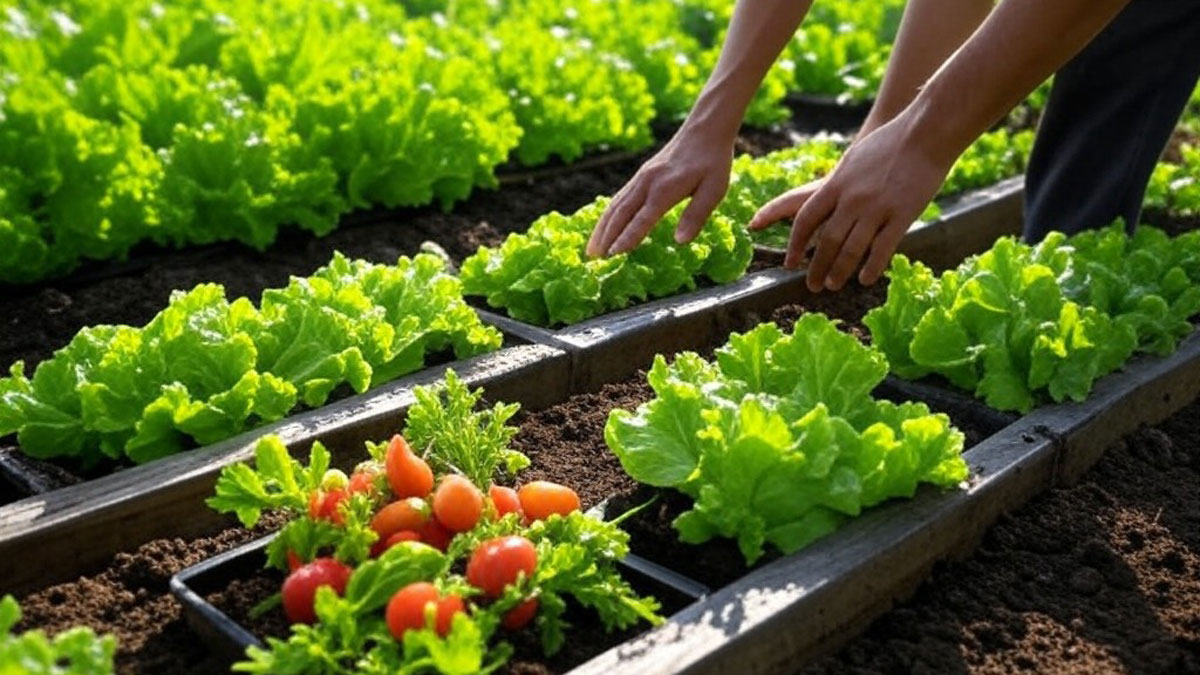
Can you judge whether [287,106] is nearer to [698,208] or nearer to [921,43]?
[698,208]

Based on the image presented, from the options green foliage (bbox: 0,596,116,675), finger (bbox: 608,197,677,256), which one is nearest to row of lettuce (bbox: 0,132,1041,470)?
finger (bbox: 608,197,677,256)

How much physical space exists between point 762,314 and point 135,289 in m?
2.40

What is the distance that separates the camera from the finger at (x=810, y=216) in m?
3.75

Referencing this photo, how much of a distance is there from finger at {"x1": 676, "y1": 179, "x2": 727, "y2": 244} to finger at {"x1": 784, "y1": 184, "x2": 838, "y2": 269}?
0.70 m

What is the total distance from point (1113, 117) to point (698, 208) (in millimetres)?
1918

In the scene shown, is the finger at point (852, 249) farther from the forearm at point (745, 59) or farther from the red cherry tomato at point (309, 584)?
the red cherry tomato at point (309, 584)

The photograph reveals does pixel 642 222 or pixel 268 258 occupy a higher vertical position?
pixel 642 222

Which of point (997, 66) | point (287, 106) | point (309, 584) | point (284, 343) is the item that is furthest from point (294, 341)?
point (287, 106)

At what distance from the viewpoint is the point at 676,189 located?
179 inches

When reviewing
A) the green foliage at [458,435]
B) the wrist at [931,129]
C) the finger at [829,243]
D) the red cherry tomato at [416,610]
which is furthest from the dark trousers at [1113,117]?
the red cherry tomato at [416,610]

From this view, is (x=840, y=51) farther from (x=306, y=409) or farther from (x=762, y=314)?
(x=306, y=409)

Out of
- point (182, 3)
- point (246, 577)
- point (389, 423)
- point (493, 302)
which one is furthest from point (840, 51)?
point (246, 577)

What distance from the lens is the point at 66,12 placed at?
9398 millimetres

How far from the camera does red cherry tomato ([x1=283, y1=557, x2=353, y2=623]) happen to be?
290 centimetres
